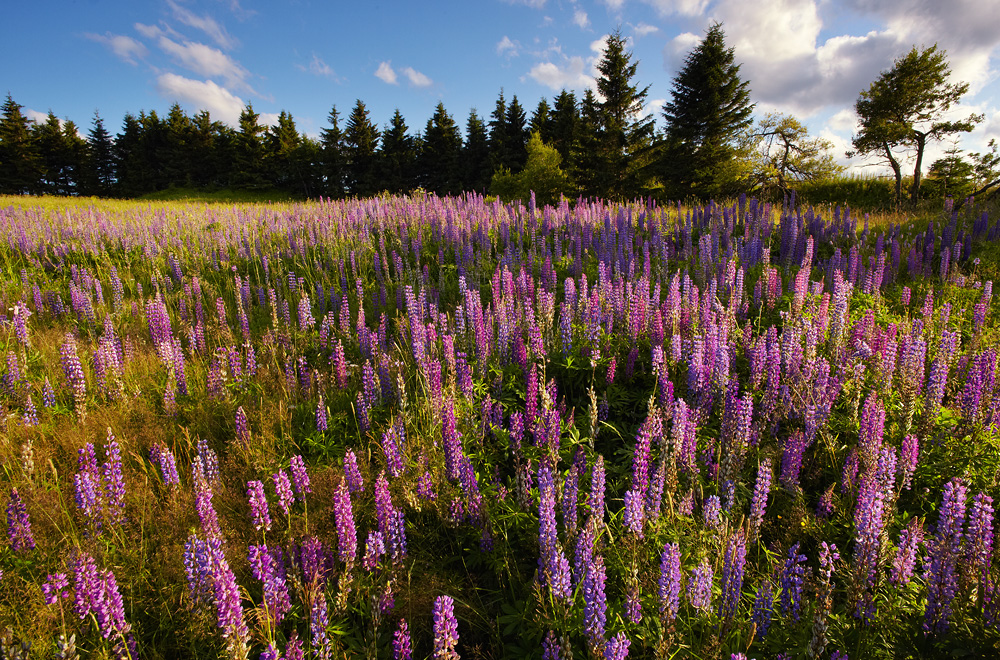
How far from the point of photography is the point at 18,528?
8.79ft

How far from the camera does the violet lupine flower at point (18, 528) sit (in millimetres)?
2682

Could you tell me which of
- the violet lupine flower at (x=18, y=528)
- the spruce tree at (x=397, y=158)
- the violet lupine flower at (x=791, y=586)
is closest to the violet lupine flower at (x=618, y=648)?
the violet lupine flower at (x=791, y=586)

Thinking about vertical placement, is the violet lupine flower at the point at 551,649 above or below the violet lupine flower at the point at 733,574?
below

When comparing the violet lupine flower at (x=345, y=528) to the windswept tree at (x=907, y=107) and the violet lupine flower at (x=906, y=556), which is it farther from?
the windswept tree at (x=907, y=107)

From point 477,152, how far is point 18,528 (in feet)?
171

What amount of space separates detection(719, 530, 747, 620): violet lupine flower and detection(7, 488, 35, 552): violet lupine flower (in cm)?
388

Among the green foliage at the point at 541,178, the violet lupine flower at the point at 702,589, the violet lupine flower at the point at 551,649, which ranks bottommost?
the violet lupine flower at the point at 551,649

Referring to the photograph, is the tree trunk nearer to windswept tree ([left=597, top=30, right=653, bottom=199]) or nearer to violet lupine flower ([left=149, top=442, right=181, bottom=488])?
windswept tree ([left=597, top=30, right=653, bottom=199])

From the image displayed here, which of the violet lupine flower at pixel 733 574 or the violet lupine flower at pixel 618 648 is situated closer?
the violet lupine flower at pixel 618 648

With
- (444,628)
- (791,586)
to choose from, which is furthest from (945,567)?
(444,628)

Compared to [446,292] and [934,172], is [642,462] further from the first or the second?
[934,172]

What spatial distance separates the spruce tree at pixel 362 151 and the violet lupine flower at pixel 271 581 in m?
56.6

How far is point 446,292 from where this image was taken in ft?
24.6

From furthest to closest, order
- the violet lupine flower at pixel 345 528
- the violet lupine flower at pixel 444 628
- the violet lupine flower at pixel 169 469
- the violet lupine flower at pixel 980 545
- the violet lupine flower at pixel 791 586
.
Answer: the violet lupine flower at pixel 169 469, the violet lupine flower at pixel 345 528, the violet lupine flower at pixel 791 586, the violet lupine flower at pixel 980 545, the violet lupine flower at pixel 444 628
